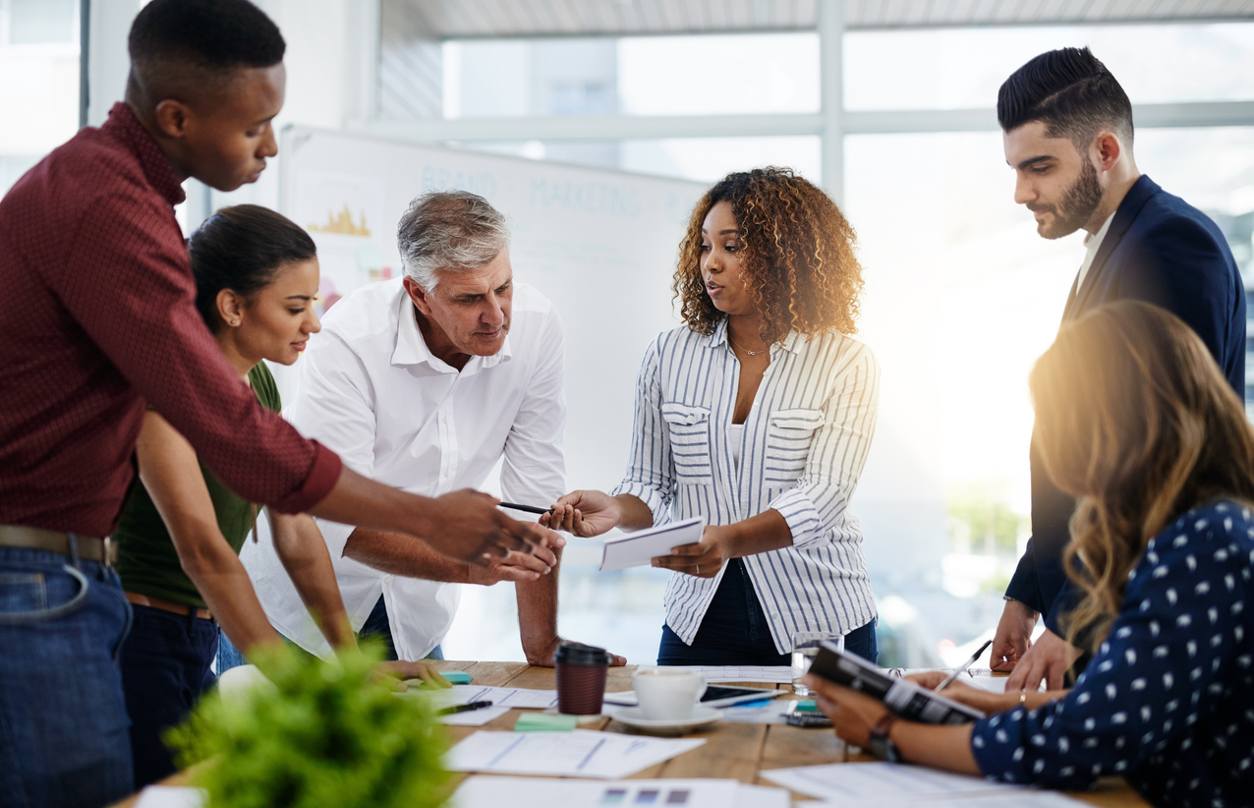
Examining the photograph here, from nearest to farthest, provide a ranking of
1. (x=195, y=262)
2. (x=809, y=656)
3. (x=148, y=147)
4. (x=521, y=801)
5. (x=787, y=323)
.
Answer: (x=521, y=801) → (x=148, y=147) → (x=809, y=656) → (x=195, y=262) → (x=787, y=323)

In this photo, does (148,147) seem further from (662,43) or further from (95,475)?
(662,43)

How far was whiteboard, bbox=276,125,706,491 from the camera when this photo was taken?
4.20 meters

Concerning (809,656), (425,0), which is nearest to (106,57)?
(425,0)

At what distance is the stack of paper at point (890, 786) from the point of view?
1250 mm

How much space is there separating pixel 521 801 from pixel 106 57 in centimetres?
337

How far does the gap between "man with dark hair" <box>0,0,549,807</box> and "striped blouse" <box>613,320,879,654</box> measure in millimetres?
1093

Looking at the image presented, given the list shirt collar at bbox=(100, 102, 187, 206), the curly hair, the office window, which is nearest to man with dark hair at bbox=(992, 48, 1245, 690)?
the curly hair

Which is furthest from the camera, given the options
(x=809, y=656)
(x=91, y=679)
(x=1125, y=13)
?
(x=1125, y=13)

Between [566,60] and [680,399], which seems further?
[566,60]

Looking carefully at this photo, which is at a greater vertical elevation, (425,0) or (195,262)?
(425,0)

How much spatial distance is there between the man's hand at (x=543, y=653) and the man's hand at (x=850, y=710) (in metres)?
0.82

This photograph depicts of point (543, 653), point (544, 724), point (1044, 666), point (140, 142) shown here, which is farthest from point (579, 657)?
point (140, 142)

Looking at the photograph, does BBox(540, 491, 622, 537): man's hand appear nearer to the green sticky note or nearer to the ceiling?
the green sticky note

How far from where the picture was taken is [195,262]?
6.61 ft
